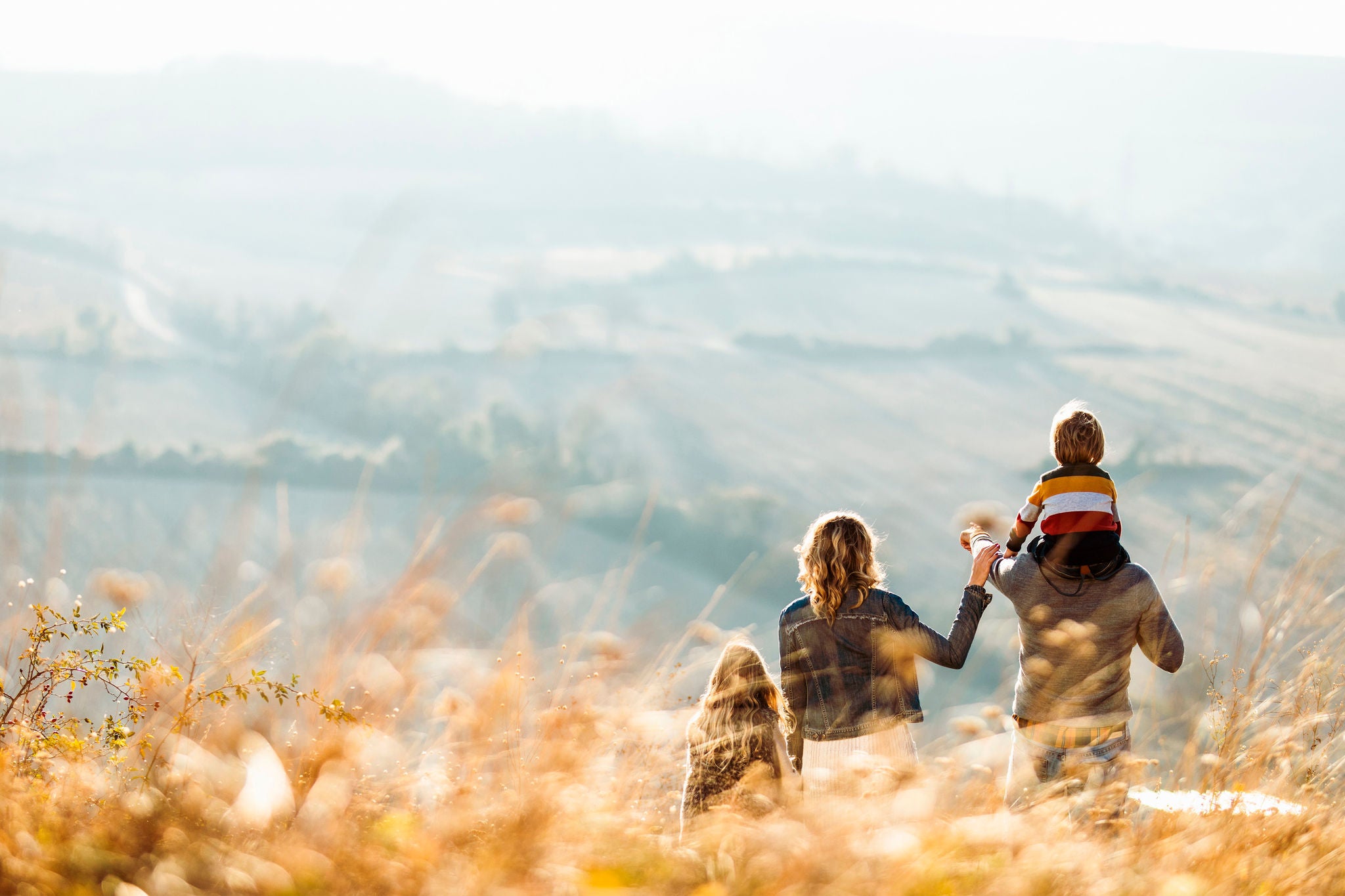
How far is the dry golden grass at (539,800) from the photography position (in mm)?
1319

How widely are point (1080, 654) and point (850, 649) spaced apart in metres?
0.56

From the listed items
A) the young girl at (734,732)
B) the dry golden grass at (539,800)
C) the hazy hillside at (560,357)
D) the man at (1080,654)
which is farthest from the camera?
the hazy hillside at (560,357)

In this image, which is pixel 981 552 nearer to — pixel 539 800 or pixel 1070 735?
pixel 1070 735

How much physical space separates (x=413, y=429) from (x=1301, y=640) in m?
46.5

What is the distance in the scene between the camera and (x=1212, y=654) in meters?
2.21

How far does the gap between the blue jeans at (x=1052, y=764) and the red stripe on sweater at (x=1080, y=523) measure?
0.52 meters

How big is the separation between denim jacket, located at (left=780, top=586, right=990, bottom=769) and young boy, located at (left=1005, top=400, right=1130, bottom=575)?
233 millimetres

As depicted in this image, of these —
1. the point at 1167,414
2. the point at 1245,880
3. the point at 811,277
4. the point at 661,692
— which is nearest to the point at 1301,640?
the point at 1245,880

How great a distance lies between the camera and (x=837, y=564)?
2588 millimetres

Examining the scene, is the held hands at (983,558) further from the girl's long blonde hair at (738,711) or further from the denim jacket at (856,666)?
the girl's long blonde hair at (738,711)

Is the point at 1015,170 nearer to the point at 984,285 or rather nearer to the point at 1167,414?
the point at 984,285

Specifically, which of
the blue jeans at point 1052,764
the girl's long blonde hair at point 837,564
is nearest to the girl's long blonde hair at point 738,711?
the girl's long blonde hair at point 837,564

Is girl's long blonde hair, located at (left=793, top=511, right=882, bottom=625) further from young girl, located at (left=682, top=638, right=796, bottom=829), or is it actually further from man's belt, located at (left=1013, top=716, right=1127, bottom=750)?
man's belt, located at (left=1013, top=716, right=1127, bottom=750)

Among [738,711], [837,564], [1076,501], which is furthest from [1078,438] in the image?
[738,711]
